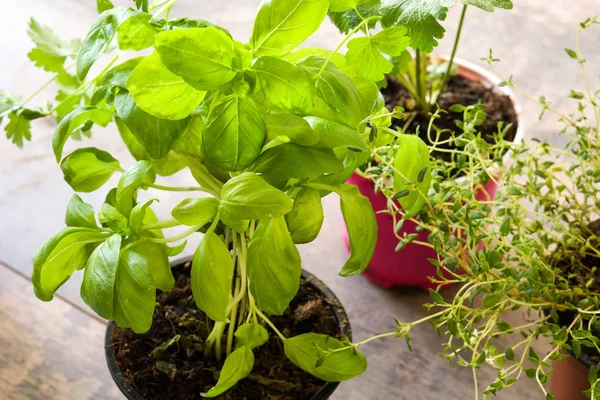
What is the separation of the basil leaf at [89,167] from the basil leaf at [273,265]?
0.23 metres

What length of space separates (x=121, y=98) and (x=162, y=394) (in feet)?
1.22

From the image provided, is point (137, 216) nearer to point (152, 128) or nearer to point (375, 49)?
point (152, 128)

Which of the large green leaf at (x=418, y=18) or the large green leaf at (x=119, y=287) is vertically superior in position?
the large green leaf at (x=418, y=18)

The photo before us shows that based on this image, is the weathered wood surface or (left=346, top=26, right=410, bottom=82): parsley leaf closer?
(left=346, top=26, right=410, bottom=82): parsley leaf

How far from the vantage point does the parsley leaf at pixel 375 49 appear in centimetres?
69

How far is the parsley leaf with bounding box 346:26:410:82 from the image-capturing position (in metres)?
0.69

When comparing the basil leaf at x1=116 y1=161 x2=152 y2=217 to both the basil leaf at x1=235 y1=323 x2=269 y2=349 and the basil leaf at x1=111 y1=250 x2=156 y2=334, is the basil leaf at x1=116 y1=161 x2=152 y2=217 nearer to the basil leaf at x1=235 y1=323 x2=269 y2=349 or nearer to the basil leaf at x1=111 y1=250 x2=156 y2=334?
the basil leaf at x1=111 y1=250 x2=156 y2=334

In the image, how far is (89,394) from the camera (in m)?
1.09

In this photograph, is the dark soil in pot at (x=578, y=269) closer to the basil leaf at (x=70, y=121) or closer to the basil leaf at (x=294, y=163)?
the basil leaf at (x=294, y=163)

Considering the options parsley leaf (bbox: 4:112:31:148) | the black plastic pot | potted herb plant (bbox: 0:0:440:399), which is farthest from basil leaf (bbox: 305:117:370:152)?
parsley leaf (bbox: 4:112:31:148)

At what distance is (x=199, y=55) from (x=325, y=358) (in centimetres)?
38

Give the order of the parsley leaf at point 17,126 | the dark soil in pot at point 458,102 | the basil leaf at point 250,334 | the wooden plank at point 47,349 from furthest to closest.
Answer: the dark soil in pot at point 458,102 → the wooden plank at point 47,349 → the parsley leaf at point 17,126 → the basil leaf at point 250,334

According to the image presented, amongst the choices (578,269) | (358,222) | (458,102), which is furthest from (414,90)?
(358,222)

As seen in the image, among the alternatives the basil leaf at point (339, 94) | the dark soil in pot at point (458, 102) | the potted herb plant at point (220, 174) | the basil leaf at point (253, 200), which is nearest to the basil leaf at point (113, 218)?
the potted herb plant at point (220, 174)
